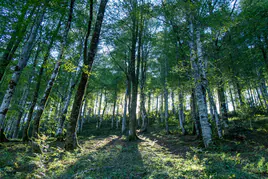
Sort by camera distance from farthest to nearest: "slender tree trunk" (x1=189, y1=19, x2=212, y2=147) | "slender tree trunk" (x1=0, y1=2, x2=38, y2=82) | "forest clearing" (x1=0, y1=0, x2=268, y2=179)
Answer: "slender tree trunk" (x1=189, y1=19, x2=212, y2=147), "slender tree trunk" (x1=0, y1=2, x2=38, y2=82), "forest clearing" (x1=0, y1=0, x2=268, y2=179)

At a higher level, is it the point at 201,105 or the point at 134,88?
the point at 134,88

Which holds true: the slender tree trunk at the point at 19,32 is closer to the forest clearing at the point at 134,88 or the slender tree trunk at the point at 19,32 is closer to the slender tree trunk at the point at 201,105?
the forest clearing at the point at 134,88

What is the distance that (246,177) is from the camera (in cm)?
323

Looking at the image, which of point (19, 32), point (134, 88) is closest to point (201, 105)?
point (134, 88)

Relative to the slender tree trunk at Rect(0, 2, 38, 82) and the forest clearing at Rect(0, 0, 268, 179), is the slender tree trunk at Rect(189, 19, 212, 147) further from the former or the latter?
the slender tree trunk at Rect(0, 2, 38, 82)

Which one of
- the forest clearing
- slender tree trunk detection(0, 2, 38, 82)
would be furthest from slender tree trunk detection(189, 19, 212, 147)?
slender tree trunk detection(0, 2, 38, 82)

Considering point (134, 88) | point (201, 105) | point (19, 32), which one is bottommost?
point (201, 105)

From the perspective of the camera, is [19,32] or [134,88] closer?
[19,32]

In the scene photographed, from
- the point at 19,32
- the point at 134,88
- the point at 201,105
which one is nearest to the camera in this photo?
the point at 19,32

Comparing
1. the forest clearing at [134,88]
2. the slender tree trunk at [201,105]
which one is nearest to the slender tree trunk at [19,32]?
the forest clearing at [134,88]

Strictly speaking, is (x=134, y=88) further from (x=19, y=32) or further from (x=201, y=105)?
(x=19, y=32)

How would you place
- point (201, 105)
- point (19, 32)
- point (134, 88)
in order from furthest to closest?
point (134, 88) → point (201, 105) → point (19, 32)

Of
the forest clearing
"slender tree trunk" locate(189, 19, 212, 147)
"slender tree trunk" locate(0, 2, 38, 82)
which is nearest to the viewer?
the forest clearing

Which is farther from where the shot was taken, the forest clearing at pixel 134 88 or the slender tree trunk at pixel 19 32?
the slender tree trunk at pixel 19 32
